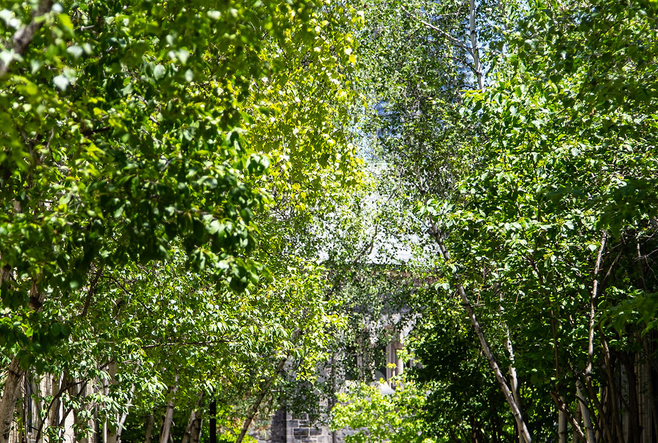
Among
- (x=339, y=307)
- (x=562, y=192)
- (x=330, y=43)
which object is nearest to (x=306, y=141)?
(x=330, y=43)

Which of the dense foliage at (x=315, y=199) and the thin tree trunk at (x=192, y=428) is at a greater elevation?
the dense foliage at (x=315, y=199)

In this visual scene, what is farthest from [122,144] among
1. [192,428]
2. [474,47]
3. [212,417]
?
[192,428]

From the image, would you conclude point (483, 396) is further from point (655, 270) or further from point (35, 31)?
point (35, 31)

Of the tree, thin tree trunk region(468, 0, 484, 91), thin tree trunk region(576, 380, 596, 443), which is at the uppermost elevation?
thin tree trunk region(468, 0, 484, 91)

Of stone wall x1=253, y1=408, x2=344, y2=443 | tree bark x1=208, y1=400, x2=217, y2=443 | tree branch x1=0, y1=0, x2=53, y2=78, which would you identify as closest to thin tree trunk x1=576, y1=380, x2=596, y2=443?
tree bark x1=208, y1=400, x2=217, y2=443

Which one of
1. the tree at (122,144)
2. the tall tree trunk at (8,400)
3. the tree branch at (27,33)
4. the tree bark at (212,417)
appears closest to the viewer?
the tree branch at (27,33)

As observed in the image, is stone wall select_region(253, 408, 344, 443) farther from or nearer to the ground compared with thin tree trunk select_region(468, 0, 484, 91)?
nearer to the ground

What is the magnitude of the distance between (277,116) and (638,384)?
8.50 metres

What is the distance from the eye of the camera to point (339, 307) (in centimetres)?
2106

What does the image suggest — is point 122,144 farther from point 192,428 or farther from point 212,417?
point 192,428

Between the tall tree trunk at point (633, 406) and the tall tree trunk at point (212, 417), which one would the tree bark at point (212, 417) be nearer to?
the tall tree trunk at point (212, 417)

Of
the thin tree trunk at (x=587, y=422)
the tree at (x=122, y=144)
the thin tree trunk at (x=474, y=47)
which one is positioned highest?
the thin tree trunk at (x=474, y=47)

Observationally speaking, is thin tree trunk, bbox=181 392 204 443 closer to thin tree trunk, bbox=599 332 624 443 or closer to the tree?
thin tree trunk, bbox=599 332 624 443

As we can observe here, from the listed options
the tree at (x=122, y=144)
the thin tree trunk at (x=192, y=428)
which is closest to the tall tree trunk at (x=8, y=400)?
the tree at (x=122, y=144)
